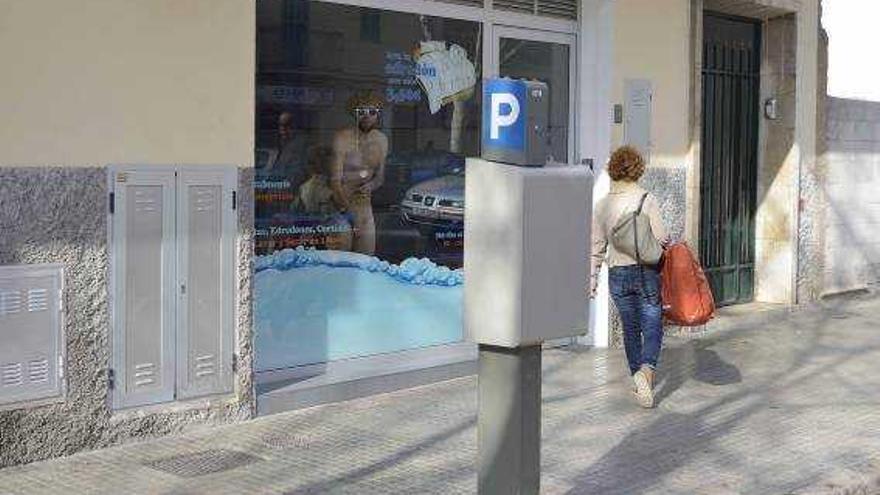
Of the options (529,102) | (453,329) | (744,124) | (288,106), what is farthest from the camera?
(744,124)

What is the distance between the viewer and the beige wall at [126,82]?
6293mm

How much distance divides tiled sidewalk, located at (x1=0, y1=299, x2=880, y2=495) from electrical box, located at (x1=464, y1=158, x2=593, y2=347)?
1990 millimetres

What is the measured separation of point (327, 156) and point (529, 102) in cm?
429

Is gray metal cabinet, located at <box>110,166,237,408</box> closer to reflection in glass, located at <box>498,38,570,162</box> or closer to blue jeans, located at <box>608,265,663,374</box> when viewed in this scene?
blue jeans, located at <box>608,265,663,374</box>

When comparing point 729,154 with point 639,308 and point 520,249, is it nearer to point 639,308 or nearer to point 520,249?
point 639,308

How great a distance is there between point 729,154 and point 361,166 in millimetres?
5549

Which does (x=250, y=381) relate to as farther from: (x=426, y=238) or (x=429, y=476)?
(x=426, y=238)

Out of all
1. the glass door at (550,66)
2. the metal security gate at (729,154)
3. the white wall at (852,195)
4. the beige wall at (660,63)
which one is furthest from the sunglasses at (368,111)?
the white wall at (852,195)

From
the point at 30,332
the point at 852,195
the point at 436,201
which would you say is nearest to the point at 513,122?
the point at 30,332

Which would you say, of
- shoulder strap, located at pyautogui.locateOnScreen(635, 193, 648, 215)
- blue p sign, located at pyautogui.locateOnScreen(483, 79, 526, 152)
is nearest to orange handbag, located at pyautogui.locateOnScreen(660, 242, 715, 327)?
shoulder strap, located at pyautogui.locateOnScreen(635, 193, 648, 215)

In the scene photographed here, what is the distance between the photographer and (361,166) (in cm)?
866

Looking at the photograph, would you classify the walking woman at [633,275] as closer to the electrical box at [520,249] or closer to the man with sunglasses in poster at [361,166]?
the man with sunglasses in poster at [361,166]

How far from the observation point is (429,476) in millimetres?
6324

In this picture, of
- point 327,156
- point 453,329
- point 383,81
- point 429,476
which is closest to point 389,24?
point 383,81
